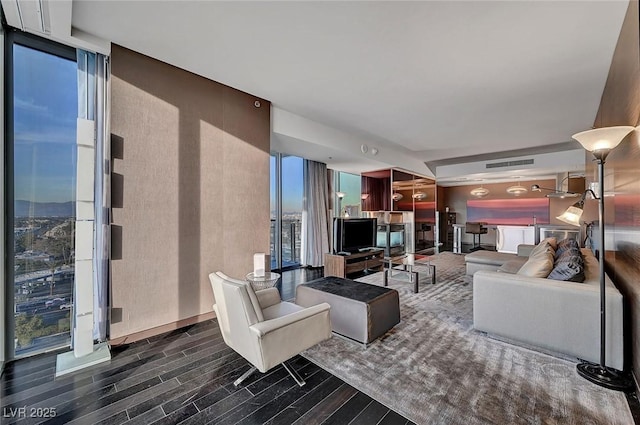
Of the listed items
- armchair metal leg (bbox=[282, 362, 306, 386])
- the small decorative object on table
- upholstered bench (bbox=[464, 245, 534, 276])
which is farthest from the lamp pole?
the small decorative object on table

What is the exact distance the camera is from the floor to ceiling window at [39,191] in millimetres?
2275

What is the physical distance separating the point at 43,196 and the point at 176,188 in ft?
3.49

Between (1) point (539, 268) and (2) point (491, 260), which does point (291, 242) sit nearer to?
(2) point (491, 260)

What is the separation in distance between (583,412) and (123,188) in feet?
13.2

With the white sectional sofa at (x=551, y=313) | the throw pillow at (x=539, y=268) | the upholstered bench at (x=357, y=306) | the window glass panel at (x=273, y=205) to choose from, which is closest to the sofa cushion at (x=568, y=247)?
the white sectional sofa at (x=551, y=313)

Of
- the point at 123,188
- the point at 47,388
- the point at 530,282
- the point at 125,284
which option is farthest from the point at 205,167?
the point at 530,282

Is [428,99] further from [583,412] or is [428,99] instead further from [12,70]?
[12,70]

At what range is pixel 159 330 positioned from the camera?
283 cm

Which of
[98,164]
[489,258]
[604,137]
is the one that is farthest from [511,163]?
[98,164]

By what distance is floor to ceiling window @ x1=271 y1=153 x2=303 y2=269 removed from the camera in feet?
18.9

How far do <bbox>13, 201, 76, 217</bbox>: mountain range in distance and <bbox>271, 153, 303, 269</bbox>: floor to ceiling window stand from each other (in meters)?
3.45

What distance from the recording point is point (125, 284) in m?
2.62

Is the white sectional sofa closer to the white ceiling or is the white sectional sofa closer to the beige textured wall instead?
the white ceiling

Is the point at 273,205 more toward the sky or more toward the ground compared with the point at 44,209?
more toward the sky
